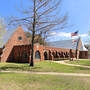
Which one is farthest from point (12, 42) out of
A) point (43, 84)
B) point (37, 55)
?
point (43, 84)

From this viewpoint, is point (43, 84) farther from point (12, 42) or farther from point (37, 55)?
point (12, 42)

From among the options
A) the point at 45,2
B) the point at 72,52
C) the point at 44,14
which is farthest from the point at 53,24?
the point at 72,52

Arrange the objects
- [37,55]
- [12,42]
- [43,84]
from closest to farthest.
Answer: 1. [43,84]
2. [37,55]
3. [12,42]

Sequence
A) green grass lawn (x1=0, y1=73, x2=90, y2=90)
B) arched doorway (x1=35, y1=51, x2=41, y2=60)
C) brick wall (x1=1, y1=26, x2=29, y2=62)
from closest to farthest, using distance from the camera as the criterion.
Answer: green grass lawn (x1=0, y1=73, x2=90, y2=90)
brick wall (x1=1, y1=26, x2=29, y2=62)
arched doorway (x1=35, y1=51, x2=41, y2=60)

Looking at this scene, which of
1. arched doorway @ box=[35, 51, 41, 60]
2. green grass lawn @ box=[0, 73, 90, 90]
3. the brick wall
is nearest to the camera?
green grass lawn @ box=[0, 73, 90, 90]

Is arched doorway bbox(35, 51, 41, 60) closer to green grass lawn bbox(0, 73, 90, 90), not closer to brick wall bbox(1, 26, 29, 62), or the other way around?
brick wall bbox(1, 26, 29, 62)

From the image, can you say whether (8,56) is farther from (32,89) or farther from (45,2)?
(32,89)

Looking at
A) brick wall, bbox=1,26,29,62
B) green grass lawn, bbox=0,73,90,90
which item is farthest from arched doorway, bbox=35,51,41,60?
green grass lawn, bbox=0,73,90,90

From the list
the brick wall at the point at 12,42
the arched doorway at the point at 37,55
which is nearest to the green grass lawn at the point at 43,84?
the brick wall at the point at 12,42

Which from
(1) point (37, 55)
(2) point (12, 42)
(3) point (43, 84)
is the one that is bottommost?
(3) point (43, 84)

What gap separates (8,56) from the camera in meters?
27.3

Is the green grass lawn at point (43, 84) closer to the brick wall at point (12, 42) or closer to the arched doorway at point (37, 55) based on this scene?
the brick wall at point (12, 42)

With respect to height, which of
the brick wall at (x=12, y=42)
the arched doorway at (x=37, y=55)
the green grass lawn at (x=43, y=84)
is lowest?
the green grass lawn at (x=43, y=84)

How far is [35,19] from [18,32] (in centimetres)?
1375
